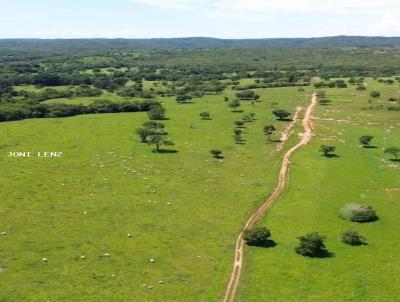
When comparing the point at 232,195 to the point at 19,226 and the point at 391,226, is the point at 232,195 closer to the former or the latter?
the point at 391,226

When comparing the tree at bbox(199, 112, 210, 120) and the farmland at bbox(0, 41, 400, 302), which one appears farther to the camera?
the tree at bbox(199, 112, 210, 120)

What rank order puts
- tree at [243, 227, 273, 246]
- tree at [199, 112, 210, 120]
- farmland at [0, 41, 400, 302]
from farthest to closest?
tree at [199, 112, 210, 120] → tree at [243, 227, 273, 246] → farmland at [0, 41, 400, 302]

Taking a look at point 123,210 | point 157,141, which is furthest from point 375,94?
point 123,210

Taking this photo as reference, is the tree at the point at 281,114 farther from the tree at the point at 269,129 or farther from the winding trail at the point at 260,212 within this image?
the tree at the point at 269,129

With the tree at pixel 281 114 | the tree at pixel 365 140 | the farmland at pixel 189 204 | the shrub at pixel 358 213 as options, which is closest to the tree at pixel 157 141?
the farmland at pixel 189 204

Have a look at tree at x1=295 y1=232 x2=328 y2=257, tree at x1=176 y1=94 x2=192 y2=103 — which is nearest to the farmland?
tree at x1=295 y1=232 x2=328 y2=257

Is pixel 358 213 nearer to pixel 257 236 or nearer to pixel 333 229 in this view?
pixel 333 229

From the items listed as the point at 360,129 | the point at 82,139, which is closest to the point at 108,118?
the point at 82,139

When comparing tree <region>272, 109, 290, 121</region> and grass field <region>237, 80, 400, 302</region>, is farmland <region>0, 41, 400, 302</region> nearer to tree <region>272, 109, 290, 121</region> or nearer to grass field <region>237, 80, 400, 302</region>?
grass field <region>237, 80, 400, 302</region>
